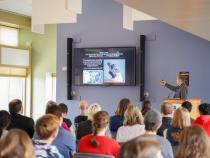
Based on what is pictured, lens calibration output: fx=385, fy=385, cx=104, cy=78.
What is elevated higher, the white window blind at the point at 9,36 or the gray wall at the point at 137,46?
the white window blind at the point at 9,36

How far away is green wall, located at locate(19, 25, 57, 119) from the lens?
1454 centimetres

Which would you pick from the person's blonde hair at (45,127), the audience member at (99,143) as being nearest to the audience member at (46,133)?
the person's blonde hair at (45,127)

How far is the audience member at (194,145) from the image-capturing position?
259 centimetres

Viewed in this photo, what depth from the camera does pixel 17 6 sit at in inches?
501

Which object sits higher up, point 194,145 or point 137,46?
point 137,46

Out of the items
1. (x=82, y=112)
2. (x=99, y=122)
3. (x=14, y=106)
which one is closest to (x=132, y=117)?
(x=99, y=122)

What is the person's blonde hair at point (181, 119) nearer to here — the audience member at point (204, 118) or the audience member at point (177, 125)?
the audience member at point (177, 125)

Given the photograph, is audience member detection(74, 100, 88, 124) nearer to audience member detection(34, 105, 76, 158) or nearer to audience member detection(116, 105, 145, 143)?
audience member detection(116, 105, 145, 143)

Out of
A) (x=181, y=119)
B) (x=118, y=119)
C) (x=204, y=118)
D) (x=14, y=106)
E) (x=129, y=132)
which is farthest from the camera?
(x=118, y=119)

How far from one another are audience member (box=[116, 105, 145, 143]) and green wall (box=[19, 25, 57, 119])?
9.82 meters

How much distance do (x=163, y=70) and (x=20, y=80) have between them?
22.0 ft

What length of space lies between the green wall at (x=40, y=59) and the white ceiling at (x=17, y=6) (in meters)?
1.30

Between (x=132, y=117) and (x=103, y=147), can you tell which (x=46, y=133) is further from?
(x=132, y=117)

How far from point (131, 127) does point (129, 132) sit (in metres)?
0.09
